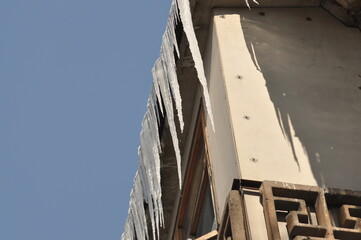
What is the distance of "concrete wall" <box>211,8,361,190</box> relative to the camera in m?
7.83

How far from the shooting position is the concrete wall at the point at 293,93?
7.83 m

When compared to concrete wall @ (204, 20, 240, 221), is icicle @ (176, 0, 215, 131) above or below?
above

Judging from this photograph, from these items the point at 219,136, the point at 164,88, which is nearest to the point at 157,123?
the point at 164,88

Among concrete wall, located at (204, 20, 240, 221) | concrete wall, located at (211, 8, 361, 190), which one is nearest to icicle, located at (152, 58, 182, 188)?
concrete wall, located at (204, 20, 240, 221)

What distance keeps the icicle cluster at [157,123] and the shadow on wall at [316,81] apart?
0.45m

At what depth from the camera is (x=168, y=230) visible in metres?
10.4

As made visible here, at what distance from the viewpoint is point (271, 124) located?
26.5ft

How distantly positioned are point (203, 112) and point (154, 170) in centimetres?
69

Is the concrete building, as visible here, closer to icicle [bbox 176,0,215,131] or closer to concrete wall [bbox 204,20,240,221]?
concrete wall [bbox 204,20,240,221]

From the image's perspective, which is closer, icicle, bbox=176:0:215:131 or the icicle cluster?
icicle, bbox=176:0:215:131

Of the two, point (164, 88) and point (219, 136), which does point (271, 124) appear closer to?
point (219, 136)

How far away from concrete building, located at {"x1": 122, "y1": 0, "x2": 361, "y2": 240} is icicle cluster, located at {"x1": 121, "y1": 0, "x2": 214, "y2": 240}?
0.32 ft

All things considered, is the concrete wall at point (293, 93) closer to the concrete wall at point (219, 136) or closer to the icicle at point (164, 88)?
the concrete wall at point (219, 136)

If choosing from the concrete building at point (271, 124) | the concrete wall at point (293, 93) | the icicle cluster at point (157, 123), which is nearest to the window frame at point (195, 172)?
the concrete building at point (271, 124)
